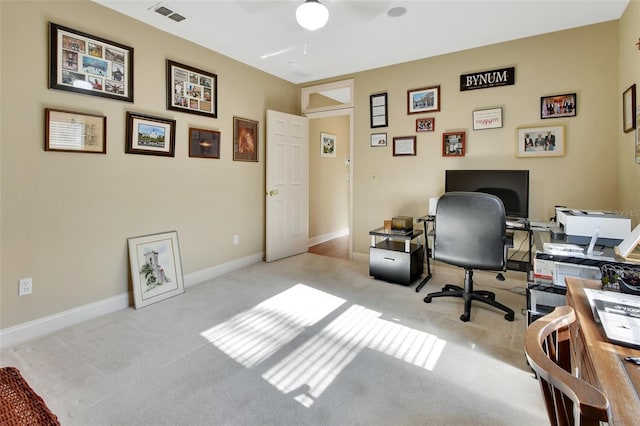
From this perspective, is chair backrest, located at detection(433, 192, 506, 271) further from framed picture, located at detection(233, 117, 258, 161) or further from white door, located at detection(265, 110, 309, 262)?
framed picture, located at detection(233, 117, 258, 161)

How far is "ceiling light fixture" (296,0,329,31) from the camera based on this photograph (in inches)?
83.3

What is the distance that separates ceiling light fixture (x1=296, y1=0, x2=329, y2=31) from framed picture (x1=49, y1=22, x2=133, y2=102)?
1733mm

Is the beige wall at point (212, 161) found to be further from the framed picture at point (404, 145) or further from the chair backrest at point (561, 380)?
the chair backrest at point (561, 380)

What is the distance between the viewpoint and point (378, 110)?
4.23 meters

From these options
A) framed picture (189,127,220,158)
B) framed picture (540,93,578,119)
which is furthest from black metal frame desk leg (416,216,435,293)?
framed picture (189,127,220,158)

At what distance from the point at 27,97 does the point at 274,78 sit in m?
2.85

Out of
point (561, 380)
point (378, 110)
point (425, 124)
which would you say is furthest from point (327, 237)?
point (561, 380)

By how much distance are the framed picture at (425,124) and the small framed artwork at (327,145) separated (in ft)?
6.99

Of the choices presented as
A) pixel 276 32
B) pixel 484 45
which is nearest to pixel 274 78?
pixel 276 32

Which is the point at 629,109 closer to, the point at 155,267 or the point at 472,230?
the point at 472,230

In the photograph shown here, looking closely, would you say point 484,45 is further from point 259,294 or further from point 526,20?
point 259,294

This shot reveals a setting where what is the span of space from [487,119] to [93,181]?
12.7 ft

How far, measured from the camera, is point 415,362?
2074 millimetres

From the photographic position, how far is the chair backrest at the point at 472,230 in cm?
253
